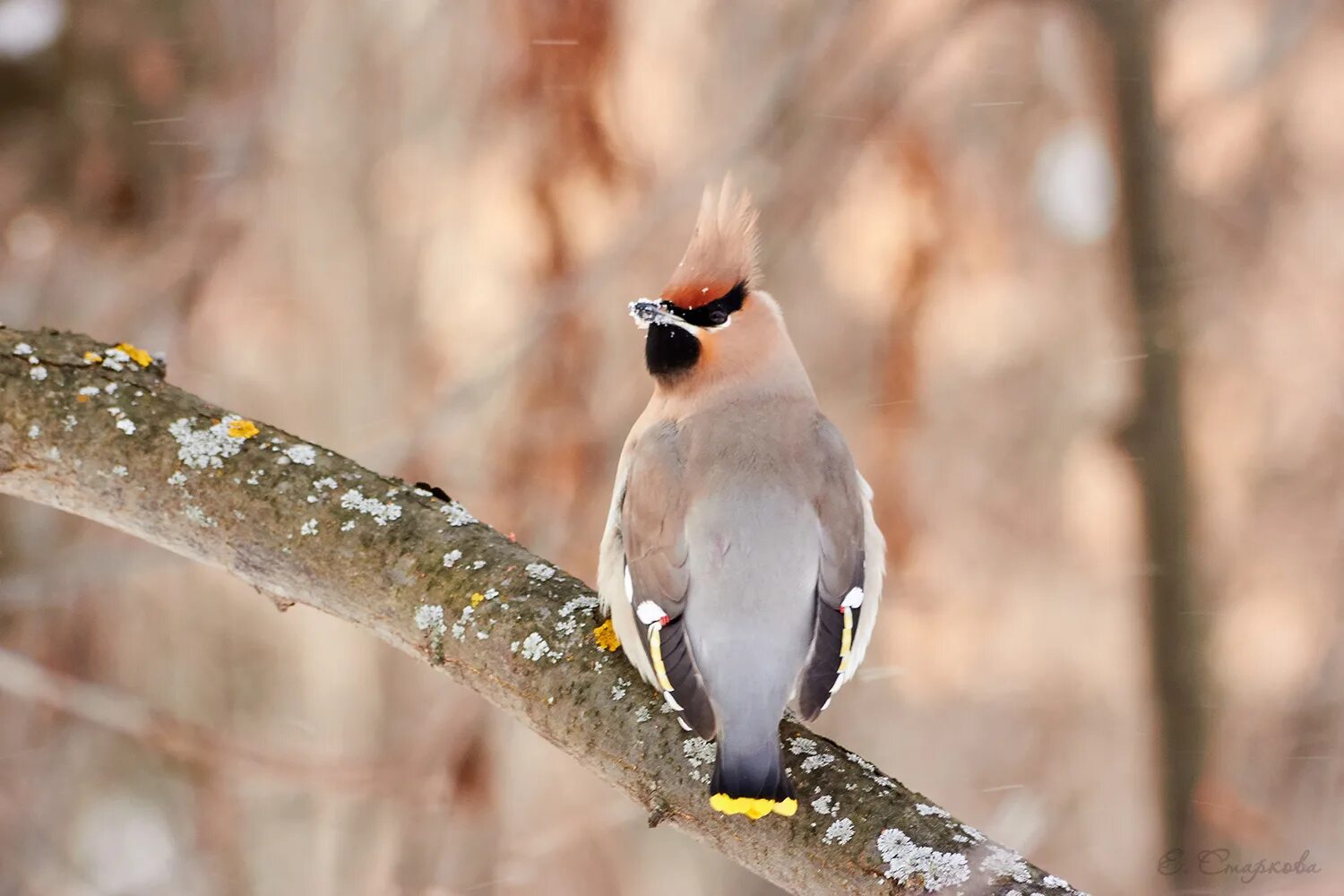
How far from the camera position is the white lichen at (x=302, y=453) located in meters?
2.16

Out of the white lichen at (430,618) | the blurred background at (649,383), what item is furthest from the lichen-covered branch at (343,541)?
the blurred background at (649,383)

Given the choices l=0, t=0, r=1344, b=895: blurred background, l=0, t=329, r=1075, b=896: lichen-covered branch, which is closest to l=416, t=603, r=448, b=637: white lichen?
l=0, t=329, r=1075, b=896: lichen-covered branch

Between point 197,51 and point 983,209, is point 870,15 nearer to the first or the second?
point 983,209

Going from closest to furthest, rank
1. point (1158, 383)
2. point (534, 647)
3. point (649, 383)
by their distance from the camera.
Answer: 1. point (534, 647)
2. point (1158, 383)
3. point (649, 383)

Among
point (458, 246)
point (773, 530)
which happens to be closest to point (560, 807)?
point (458, 246)

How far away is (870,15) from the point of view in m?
4.22

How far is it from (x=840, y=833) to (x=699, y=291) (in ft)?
3.68

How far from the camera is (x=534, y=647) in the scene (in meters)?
1.99

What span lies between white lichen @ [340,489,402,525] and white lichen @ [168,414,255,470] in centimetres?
15

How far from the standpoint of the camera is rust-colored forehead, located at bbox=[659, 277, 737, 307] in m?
2.48

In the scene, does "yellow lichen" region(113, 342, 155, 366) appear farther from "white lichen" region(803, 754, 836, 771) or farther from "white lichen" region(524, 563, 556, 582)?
"white lichen" region(803, 754, 836, 771)

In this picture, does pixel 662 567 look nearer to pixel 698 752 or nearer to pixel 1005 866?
pixel 698 752

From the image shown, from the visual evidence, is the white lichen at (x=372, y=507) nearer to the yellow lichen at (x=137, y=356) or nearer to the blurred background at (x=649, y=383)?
the yellow lichen at (x=137, y=356)

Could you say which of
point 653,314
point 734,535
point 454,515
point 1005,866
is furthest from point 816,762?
point 653,314
